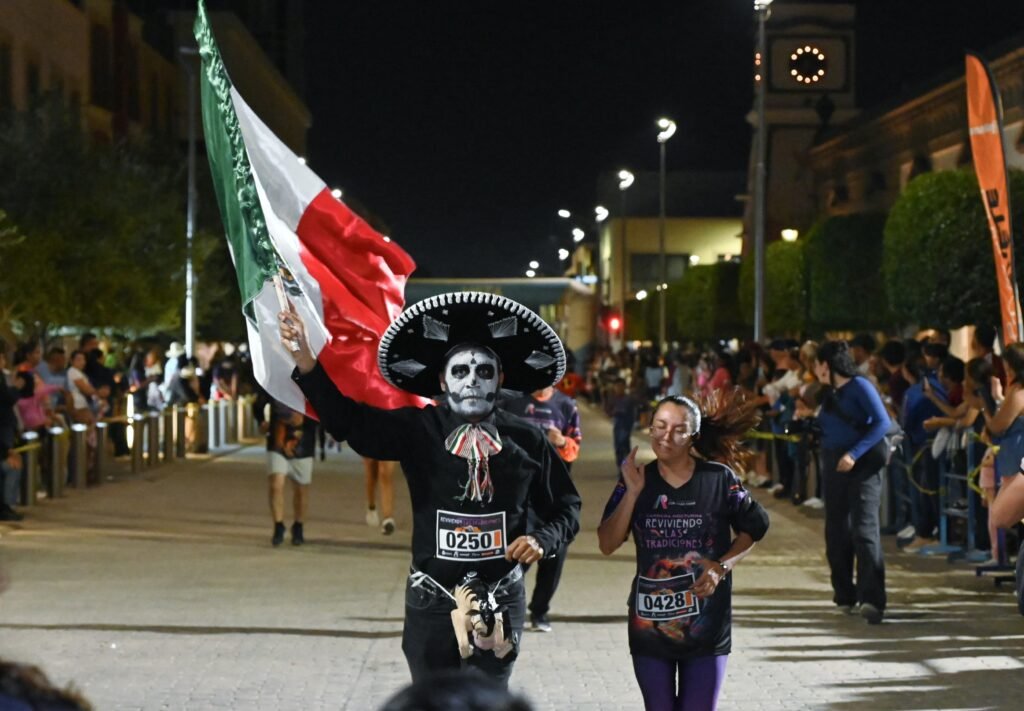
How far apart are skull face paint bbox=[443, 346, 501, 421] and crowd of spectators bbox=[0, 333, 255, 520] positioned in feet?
39.4

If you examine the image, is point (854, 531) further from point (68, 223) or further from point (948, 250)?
point (68, 223)

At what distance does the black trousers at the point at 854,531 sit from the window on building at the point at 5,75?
33218 millimetres

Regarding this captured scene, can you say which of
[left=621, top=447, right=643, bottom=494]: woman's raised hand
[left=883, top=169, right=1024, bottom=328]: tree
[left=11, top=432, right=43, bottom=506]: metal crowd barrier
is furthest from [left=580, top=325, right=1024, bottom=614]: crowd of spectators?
[left=11, top=432, right=43, bottom=506]: metal crowd barrier

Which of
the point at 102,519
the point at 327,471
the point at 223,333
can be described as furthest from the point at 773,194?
the point at 102,519

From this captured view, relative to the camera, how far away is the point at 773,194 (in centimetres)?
8112

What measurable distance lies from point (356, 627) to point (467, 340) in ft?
18.9

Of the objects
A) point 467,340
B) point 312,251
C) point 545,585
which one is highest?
point 312,251

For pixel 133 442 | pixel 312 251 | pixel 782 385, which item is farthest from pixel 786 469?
pixel 312 251

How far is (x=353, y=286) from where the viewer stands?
27.0 ft

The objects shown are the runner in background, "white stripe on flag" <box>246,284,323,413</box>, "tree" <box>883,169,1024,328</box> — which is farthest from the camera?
"tree" <box>883,169,1024,328</box>

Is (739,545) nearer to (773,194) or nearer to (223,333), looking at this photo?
(223,333)

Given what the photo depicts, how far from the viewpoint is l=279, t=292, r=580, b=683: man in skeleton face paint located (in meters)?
6.24

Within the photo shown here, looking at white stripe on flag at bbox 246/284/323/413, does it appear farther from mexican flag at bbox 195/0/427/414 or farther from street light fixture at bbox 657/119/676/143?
street light fixture at bbox 657/119/676/143

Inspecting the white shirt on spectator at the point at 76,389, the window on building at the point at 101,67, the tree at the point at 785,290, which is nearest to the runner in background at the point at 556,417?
the white shirt on spectator at the point at 76,389
